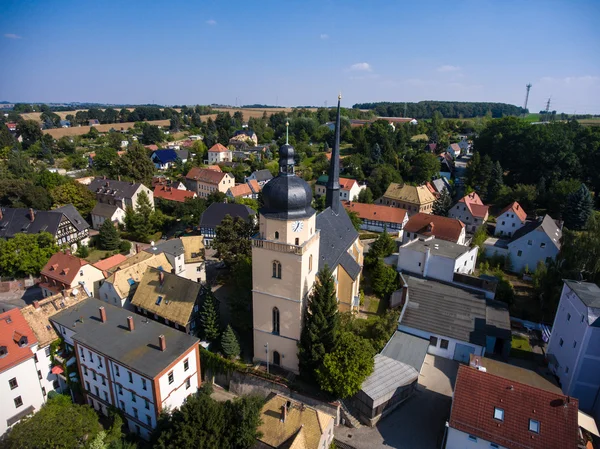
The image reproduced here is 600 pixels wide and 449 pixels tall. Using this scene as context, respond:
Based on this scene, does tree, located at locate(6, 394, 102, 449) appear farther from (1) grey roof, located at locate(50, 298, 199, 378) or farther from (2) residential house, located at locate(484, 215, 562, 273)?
(2) residential house, located at locate(484, 215, 562, 273)

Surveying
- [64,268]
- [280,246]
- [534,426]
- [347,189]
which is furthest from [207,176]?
[534,426]

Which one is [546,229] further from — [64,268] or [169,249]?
[64,268]

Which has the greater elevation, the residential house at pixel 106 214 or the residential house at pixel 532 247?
the residential house at pixel 532 247

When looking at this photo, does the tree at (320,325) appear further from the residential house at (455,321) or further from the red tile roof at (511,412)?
the residential house at (455,321)

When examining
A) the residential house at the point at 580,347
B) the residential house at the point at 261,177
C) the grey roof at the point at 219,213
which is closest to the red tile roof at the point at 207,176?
the residential house at the point at 261,177

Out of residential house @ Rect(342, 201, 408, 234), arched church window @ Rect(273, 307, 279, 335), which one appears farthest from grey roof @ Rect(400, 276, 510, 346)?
residential house @ Rect(342, 201, 408, 234)

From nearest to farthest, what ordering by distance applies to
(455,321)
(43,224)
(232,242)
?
(455,321) < (232,242) < (43,224)

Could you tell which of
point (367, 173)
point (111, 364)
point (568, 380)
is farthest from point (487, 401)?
point (367, 173)
